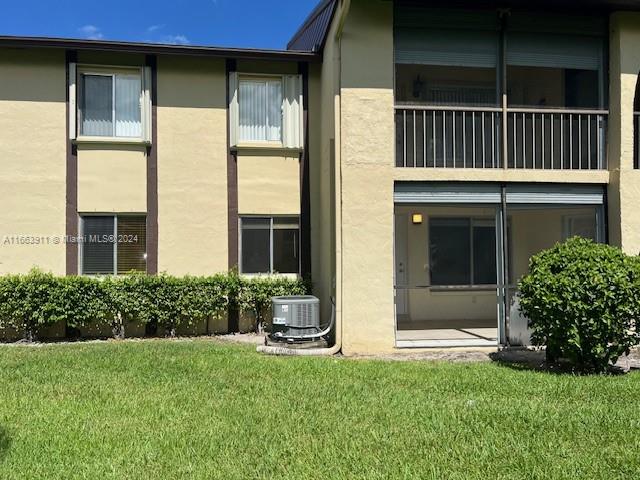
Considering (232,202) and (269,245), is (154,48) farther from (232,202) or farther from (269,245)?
(269,245)

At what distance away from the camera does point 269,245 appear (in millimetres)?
12523

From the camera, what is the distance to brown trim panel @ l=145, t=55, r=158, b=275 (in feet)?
39.3

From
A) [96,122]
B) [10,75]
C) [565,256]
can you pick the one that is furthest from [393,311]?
[10,75]

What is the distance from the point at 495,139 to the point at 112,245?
7.75 m

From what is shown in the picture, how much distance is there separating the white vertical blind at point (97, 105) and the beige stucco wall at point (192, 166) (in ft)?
3.35

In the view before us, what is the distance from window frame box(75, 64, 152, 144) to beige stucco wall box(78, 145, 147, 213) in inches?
7.4

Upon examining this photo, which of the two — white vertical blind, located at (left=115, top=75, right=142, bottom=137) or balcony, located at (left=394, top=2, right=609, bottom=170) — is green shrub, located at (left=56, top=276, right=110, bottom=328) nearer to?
white vertical blind, located at (left=115, top=75, right=142, bottom=137)

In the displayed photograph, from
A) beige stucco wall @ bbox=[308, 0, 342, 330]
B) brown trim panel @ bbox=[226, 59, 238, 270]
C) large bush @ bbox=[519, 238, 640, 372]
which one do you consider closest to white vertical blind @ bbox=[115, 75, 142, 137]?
brown trim panel @ bbox=[226, 59, 238, 270]

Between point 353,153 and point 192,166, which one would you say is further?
point 192,166

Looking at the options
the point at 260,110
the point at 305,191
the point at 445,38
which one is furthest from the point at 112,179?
the point at 445,38

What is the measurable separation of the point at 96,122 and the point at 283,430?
881cm

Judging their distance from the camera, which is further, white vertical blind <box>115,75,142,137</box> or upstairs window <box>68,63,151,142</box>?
white vertical blind <box>115,75,142,137</box>

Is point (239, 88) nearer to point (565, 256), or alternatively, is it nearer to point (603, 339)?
point (565, 256)

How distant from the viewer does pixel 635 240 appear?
1027cm
